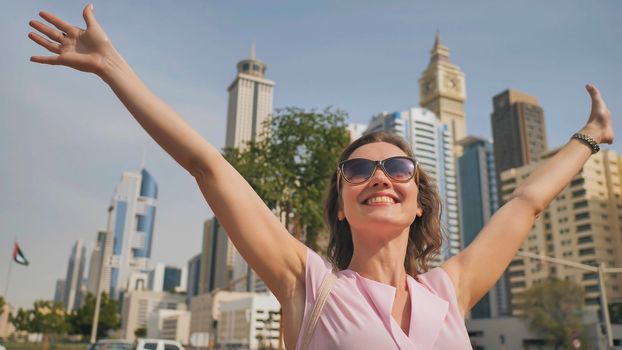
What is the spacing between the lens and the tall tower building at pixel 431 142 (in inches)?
6142

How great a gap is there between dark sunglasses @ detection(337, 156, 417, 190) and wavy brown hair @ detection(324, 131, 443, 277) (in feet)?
0.85

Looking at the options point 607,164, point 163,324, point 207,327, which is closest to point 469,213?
point 607,164

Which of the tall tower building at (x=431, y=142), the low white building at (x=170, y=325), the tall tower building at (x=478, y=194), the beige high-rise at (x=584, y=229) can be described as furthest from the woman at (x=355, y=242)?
the low white building at (x=170, y=325)

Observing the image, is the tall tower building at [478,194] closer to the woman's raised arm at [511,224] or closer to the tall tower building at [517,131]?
the tall tower building at [517,131]

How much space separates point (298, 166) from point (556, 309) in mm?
57127

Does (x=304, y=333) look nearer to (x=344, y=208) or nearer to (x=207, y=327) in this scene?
(x=344, y=208)

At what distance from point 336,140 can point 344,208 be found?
12.7m

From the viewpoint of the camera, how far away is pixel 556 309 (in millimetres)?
61875

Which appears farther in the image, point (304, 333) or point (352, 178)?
point (352, 178)

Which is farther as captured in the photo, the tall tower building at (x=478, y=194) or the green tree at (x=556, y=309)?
the tall tower building at (x=478, y=194)

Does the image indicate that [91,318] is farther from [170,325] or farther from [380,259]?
[170,325]

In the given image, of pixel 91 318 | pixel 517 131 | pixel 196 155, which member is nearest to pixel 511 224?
pixel 196 155

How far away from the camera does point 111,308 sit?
74.4m

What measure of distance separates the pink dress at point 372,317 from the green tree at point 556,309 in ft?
211
